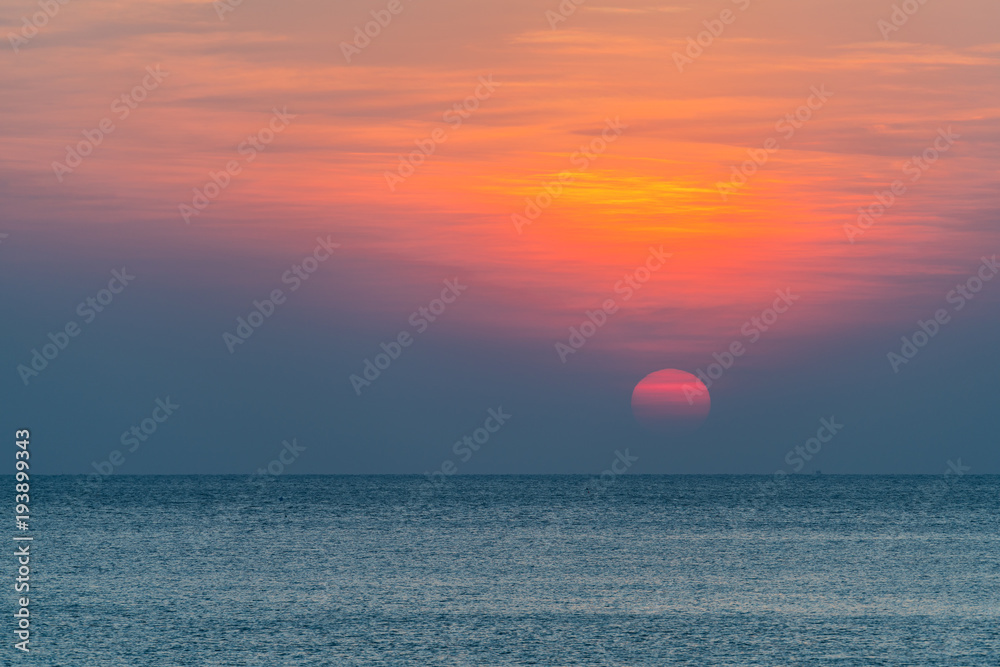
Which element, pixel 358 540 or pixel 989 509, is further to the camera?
pixel 989 509

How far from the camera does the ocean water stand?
39.0 m

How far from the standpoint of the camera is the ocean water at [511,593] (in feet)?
128

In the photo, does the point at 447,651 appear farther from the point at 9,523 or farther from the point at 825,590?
the point at 9,523

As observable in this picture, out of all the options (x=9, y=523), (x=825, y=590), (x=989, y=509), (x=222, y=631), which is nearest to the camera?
(x=222, y=631)

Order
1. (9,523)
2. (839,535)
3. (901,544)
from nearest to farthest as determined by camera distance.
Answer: (901,544), (839,535), (9,523)

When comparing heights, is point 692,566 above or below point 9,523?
above

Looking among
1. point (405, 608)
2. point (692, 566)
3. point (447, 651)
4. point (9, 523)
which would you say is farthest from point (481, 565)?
point (9, 523)

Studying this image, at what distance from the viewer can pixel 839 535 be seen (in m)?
94.0

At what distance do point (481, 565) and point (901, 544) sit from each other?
3811 cm

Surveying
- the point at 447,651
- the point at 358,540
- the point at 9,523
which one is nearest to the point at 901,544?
the point at 358,540

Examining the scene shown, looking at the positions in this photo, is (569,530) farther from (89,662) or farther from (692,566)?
(89,662)

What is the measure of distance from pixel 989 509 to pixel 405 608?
124m

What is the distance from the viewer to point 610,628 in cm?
4347

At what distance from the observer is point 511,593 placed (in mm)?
52750
